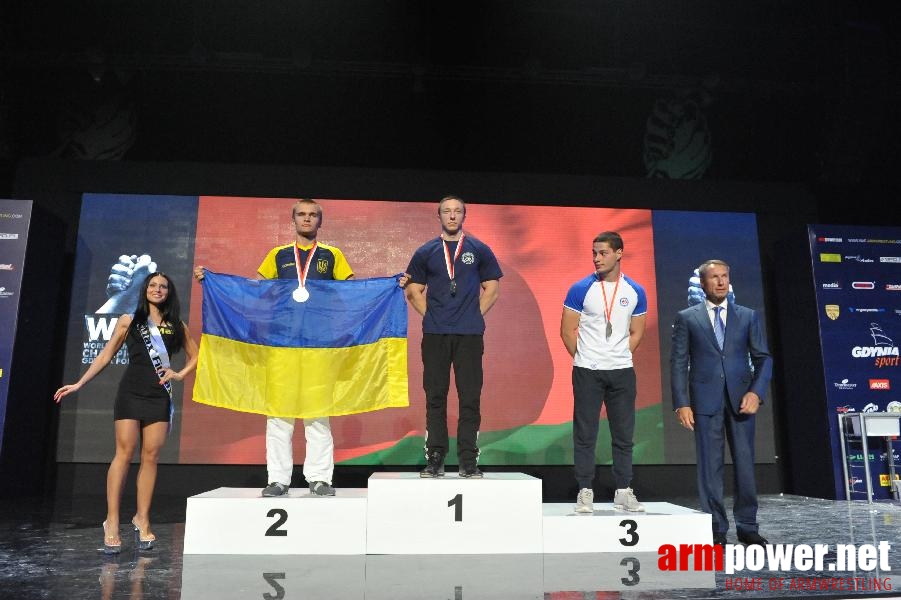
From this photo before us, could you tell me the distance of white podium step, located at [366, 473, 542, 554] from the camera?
3482 millimetres

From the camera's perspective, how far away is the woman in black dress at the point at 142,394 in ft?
11.7

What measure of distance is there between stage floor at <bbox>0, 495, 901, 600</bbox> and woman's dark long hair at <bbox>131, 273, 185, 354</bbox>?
1.04 m

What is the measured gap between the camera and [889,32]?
6.30 metres

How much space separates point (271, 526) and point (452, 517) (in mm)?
921

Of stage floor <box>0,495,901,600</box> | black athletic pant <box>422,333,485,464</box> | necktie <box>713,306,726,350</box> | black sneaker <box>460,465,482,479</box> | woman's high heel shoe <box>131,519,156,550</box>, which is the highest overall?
necktie <box>713,306,726,350</box>

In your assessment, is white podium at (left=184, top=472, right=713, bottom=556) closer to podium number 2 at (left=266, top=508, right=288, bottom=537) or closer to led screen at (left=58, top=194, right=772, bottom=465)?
podium number 2 at (left=266, top=508, right=288, bottom=537)

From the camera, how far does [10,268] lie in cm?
573

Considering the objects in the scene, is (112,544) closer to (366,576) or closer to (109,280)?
(366,576)

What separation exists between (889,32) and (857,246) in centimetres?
200

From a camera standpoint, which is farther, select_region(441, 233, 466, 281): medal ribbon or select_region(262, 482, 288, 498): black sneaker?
select_region(441, 233, 466, 281): medal ribbon

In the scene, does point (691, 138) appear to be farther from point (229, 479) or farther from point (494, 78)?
point (229, 479)

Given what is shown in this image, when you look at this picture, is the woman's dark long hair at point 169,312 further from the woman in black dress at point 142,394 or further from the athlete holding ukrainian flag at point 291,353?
the athlete holding ukrainian flag at point 291,353

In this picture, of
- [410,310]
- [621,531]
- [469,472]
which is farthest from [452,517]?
[410,310]

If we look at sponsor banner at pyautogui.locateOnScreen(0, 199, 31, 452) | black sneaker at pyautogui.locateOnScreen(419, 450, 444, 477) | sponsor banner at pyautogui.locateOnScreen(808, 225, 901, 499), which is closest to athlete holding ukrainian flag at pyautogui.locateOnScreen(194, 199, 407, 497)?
black sneaker at pyautogui.locateOnScreen(419, 450, 444, 477)
